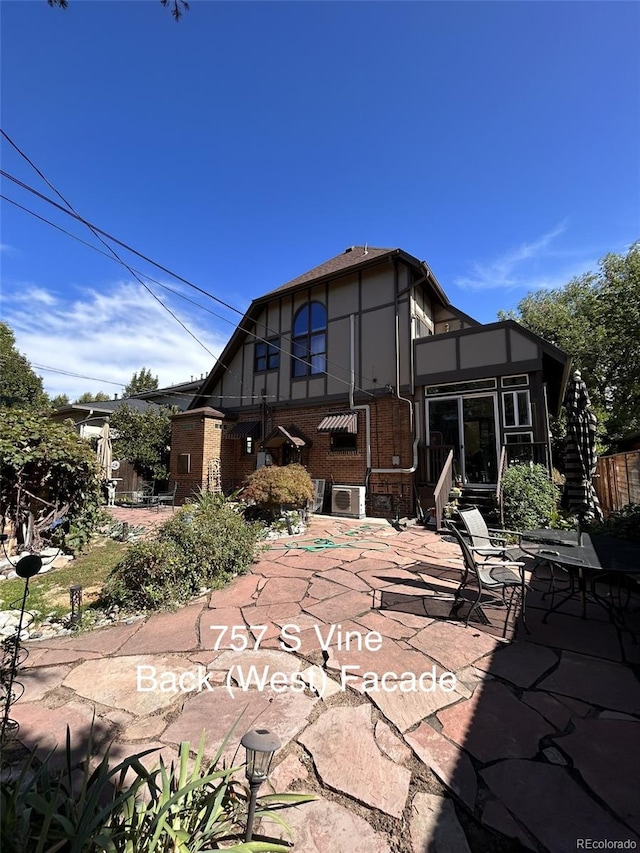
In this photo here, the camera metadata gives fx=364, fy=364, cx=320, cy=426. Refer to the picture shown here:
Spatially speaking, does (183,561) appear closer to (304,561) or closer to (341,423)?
(304,561)

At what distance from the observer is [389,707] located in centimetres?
235

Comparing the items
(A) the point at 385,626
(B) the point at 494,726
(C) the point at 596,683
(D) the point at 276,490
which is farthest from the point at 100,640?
(D) the point at 276,490

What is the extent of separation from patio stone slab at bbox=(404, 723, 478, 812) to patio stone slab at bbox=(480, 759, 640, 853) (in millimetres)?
95

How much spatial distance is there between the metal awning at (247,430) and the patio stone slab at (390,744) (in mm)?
11678

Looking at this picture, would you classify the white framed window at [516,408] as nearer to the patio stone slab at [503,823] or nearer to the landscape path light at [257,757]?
the patio stone slab at [503,823]

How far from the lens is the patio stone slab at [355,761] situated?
1.73 meters

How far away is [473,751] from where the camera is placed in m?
1.98

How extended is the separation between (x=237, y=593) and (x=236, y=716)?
7.22 feet

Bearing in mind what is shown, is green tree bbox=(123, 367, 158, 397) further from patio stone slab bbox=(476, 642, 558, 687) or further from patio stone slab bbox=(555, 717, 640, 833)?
patio stone slab bbox=(555, 717, 640, 833)

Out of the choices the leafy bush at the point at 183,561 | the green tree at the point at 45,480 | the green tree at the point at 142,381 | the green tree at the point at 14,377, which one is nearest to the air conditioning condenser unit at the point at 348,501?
the leafy bush at the point at 183,561

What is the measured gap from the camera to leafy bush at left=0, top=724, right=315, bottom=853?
4.01 feet

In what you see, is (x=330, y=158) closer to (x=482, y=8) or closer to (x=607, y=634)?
(x=482, y=8)

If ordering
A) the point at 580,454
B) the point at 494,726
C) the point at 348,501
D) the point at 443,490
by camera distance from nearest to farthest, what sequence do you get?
the point at 494,726, the point at 580,454, the point at 443,490, the point at 348,501

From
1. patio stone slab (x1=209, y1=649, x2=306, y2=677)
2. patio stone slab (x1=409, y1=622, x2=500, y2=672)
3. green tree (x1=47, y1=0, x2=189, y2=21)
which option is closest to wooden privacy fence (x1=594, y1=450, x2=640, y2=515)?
patio stone slab (x1=409, y1=622, x2=500, y2=672)
